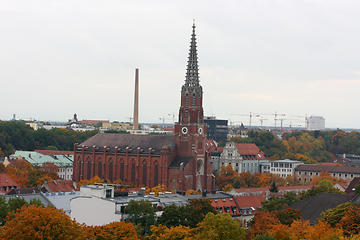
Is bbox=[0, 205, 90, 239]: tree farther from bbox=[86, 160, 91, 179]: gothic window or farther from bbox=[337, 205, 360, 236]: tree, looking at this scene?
bbox=[86, 160, 91, 179]: gothic window

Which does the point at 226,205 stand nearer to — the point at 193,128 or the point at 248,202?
the point at 248,202

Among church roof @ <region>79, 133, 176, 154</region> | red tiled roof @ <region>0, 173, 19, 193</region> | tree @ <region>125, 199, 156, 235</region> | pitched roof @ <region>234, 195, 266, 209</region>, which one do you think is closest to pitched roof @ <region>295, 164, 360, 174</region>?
church roof @ <region>79, 133, 176, 154</region>

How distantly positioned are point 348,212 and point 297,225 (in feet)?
18.1

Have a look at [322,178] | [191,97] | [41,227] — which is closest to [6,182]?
[191,97]

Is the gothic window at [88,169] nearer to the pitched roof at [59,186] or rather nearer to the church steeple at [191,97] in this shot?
the pitched roof at [59,186]

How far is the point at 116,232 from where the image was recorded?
63.5 meters

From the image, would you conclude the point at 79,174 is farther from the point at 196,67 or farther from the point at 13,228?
the point at 13,228

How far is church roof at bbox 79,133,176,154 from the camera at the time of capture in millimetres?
142000

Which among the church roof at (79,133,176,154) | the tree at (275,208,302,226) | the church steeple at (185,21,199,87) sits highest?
the church steeple at (185,21,199,87)

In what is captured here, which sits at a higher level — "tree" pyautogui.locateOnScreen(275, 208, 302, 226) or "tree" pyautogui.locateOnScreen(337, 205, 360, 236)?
"tree" pyautogui.locateOnScreen(337, 205, 360, 236)

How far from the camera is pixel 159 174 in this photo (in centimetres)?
13712

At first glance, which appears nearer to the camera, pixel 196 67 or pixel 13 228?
pixel 13 228

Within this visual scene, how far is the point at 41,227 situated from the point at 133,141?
3472 inches

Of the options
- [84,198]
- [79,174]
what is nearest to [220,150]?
[79,174]
